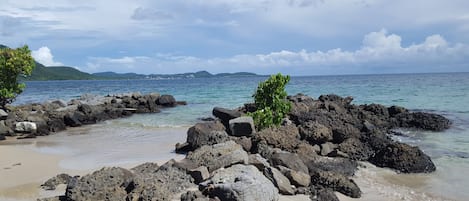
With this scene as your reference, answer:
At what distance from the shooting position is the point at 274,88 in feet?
55.8

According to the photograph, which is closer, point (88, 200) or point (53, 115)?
point (88, 200)

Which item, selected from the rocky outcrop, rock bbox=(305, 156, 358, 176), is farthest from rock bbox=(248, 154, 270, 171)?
the rocky outcrop

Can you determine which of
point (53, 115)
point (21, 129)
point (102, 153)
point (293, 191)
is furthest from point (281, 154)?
point (53, 115)

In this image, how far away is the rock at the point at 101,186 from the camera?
821 cm

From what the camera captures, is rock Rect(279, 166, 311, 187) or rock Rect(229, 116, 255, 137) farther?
rock Rect(229, 116, 255, 137)

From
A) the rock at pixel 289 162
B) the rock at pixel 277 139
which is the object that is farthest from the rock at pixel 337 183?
the rock at pixel 277 139

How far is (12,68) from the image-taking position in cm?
2283

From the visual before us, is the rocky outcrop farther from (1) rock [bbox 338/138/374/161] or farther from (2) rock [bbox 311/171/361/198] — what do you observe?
(2) rock [bbox 311/171/361/198]

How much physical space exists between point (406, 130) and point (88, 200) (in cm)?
1628

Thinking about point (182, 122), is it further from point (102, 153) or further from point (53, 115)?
point (102, 153)

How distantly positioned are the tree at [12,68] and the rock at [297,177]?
18.4 m

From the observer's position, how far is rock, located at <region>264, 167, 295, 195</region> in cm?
871

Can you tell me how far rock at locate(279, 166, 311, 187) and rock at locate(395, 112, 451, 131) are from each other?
12647mm

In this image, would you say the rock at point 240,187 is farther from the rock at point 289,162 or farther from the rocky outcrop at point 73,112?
the rocky outcrop at point 73,112
